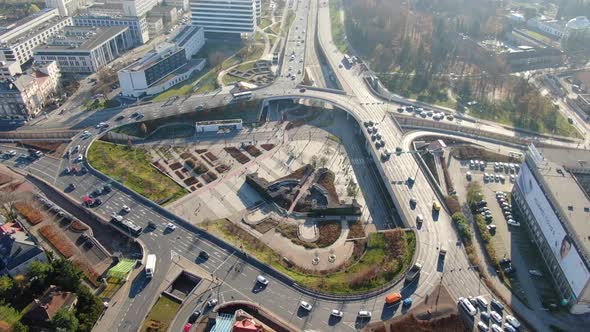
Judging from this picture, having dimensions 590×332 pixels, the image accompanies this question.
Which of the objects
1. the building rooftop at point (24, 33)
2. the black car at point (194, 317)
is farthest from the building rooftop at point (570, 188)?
the building rooftop at point (24, 33)

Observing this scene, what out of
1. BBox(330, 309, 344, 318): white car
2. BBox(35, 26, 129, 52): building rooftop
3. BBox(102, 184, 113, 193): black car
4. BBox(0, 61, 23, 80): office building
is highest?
BBox(35, 26, 129, 52): building rooftop

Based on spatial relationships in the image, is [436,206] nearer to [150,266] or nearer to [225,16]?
[150,266]

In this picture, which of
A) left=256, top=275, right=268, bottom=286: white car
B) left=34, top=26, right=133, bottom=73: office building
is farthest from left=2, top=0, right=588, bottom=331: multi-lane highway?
left=34, top=26, right=133, bottom=73: office building

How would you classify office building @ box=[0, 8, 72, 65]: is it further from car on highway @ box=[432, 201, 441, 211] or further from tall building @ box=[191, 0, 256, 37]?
car on highway @ box=[432, 201, 441, 211]

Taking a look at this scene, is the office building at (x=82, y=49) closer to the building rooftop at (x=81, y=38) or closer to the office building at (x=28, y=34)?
the building rooftop at (x=81, y=38)

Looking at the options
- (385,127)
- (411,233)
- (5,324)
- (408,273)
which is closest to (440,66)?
(385,127)
